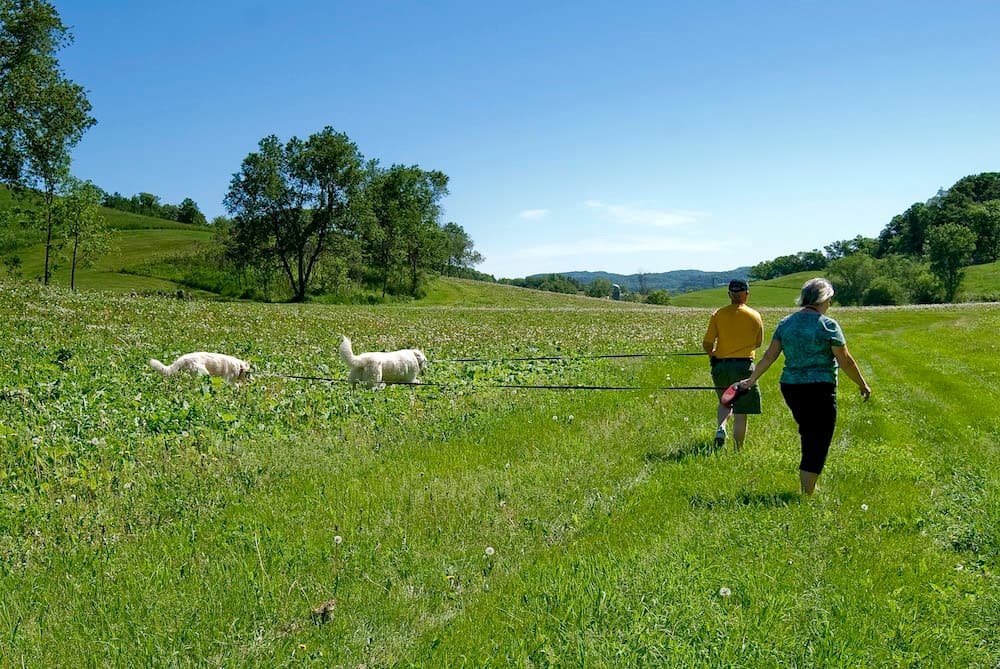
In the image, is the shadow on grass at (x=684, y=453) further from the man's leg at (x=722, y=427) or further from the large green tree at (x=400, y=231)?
the large green tree at (x=400, y=231)

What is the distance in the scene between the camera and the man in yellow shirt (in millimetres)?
Answer: 8461

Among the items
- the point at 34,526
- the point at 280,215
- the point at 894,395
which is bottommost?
the point at 34,526

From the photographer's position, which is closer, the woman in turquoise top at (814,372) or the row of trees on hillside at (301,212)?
the woman in turquoise top at (814,372)

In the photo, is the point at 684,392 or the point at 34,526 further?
the point at 684,392

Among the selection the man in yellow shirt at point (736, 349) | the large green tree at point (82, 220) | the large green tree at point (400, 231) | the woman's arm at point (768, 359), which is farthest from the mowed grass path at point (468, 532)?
the large green tree at point (400, 231)

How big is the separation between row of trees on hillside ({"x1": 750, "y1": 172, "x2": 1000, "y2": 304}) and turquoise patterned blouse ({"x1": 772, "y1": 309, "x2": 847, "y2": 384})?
11203 cm

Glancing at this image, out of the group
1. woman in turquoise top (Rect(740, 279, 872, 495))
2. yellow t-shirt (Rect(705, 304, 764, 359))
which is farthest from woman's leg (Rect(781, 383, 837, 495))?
yellow t-shirt (Rect(705, 304, 764, 359))

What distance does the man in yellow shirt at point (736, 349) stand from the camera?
27.8ft

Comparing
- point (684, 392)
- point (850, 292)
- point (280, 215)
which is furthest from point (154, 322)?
point (850, 292)

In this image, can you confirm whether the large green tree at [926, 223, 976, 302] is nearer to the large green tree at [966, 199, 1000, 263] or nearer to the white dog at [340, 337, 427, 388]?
the large green tree at [966, 199, 1000, 263]

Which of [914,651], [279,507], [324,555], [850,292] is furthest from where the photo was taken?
[850,292]

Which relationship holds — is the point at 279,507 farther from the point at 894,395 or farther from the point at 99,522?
the point at 894,395

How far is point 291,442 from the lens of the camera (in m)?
8.00

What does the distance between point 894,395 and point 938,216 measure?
531 feet
